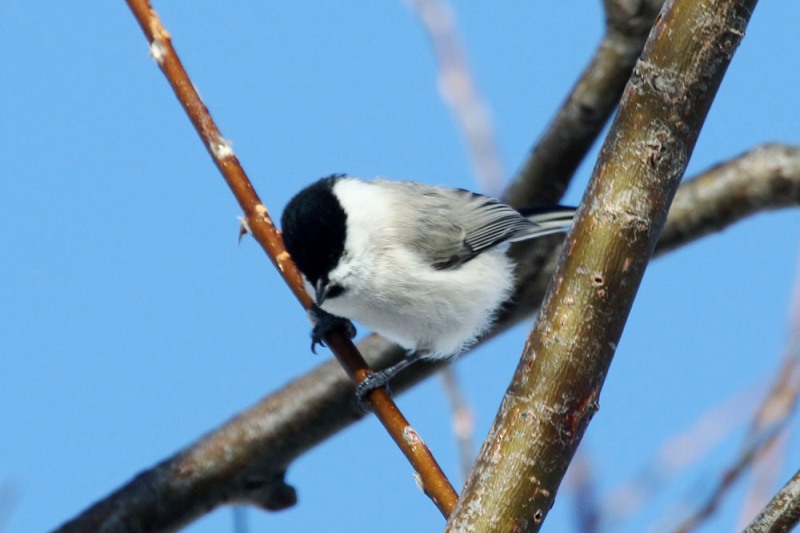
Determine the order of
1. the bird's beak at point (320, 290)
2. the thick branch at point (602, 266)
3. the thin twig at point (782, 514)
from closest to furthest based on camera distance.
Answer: the thin twig at point (782, 514), the thick branch at point (602, 266), the bird's beak at point (320, 290)

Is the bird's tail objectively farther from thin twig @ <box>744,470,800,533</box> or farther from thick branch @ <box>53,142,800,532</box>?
thin twig @ <box>744,470,800,533</box>

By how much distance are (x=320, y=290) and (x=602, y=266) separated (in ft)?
3.39

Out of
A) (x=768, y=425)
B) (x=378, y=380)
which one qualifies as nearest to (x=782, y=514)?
(x=768, y=425)

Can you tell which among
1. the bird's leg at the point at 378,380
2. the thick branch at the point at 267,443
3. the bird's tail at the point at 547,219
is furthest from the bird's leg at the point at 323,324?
the bird's tail at the point at 547,219

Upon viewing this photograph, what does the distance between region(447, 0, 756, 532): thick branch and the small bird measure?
0.80 meters

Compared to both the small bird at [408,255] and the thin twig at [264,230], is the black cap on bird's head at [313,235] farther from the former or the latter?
the thin twig at [264,230]

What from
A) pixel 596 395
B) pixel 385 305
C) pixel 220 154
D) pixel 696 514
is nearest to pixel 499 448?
pixel 596 395

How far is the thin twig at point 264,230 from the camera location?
1.38m

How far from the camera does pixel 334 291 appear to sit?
2.12 metres

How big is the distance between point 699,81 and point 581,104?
1587 mm

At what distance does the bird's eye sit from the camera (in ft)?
6.89

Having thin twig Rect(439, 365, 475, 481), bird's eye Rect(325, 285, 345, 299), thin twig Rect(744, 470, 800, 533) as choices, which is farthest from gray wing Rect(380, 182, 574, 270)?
thin twig Rect(744, 470, 800, 533)

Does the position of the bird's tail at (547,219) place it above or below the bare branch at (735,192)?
above

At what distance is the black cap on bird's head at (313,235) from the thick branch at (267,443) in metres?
0.47
